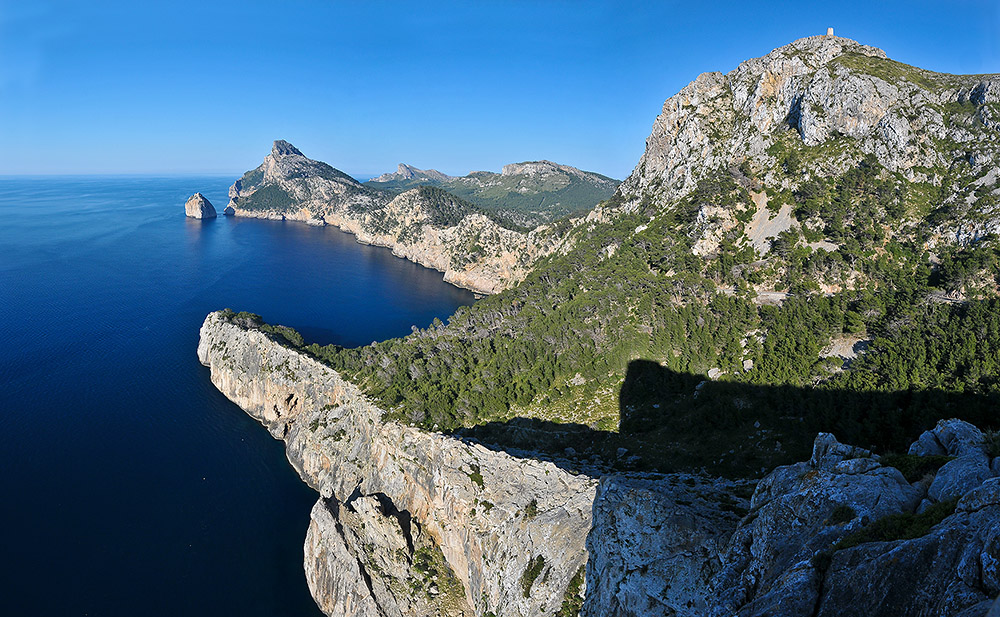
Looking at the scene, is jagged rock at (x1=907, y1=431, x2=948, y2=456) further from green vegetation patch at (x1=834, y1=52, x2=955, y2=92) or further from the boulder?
green vegetation patch at (x1=834, y1=52, x2=955, y2=92)

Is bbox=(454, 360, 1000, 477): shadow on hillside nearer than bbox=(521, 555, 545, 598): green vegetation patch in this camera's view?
No

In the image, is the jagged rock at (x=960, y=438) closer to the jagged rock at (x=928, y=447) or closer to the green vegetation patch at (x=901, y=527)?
the jagged rock at (x=928, y=447)

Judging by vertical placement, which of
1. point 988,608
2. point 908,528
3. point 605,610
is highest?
point 988,608

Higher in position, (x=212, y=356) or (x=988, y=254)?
(x=988, y=254)

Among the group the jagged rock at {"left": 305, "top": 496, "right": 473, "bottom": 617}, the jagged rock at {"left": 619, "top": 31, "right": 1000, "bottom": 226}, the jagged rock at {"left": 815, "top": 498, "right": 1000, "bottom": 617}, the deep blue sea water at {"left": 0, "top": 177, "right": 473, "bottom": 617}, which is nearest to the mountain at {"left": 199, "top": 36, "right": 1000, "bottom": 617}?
the jagged rock at {"left": 815, "top": 498, "right": 1000, "bottom": 617}

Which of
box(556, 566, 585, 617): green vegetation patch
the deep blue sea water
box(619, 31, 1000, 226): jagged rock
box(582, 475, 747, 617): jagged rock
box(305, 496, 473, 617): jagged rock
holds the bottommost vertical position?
the deep blue sea water

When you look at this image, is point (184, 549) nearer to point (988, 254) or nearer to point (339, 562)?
point (339, 562)

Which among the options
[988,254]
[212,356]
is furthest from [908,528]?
[212,356]
